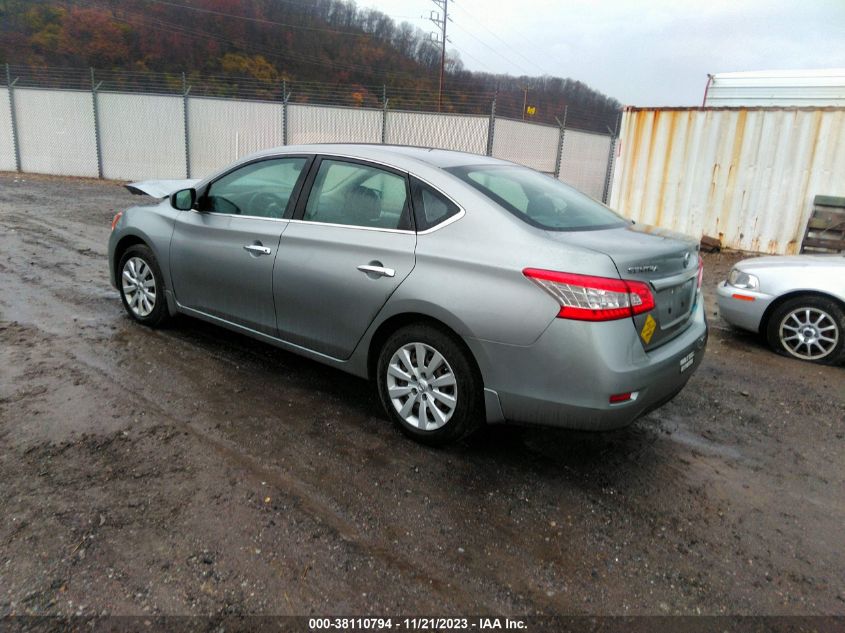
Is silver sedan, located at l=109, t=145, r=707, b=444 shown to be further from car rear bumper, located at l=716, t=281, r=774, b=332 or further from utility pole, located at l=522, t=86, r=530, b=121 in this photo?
utility pole, located at l=522, t=86, r=530, b=121

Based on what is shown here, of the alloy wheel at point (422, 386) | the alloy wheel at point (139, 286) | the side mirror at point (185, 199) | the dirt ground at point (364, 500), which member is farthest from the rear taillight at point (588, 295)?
the alloy wheel at point (139, 286)

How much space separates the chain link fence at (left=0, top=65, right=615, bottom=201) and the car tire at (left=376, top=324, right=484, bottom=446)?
12908 millimetres

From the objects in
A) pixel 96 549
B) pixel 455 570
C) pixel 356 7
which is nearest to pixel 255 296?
pixel 96 549

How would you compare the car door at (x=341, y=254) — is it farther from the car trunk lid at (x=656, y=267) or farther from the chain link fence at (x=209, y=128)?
the chain link fence at (x=209, y=128)

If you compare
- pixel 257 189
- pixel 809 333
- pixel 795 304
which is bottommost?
pixel 809 333

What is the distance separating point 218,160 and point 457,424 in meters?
17.7

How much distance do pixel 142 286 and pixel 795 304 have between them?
550 centimetres

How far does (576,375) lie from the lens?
288cm

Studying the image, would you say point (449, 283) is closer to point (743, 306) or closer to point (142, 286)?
point (142, 286)

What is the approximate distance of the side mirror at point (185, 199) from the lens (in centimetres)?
458

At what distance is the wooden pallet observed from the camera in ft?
30.5

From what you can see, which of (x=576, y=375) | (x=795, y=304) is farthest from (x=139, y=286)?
(x=795, y=304)

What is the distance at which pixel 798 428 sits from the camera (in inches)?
158

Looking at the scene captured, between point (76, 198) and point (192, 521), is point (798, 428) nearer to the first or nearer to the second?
point (192, 521)
